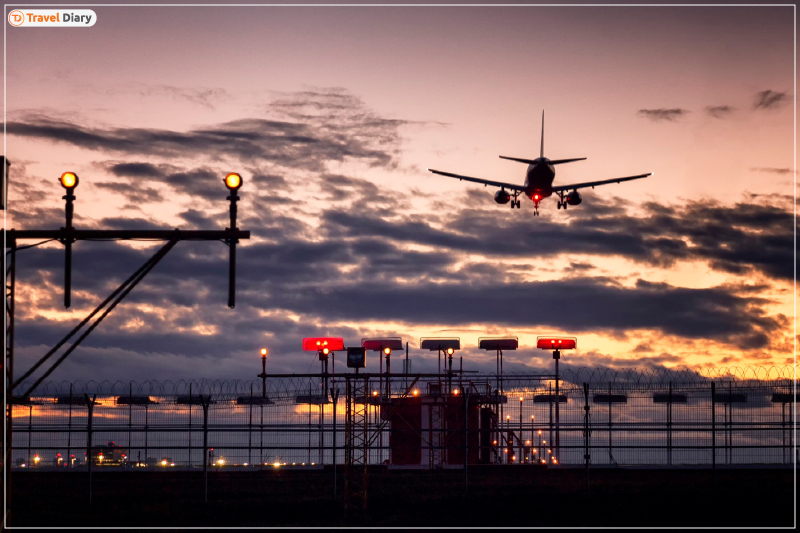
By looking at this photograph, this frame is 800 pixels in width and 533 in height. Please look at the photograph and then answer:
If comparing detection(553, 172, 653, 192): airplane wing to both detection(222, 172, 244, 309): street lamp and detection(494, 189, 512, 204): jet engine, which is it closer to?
detection(494, 189, 512, 204): jet engine

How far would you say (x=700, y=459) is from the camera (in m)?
36.5

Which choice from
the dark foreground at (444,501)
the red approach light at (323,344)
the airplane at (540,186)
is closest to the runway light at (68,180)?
the dark foreground at (444,501)

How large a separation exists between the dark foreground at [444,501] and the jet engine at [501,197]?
26406mm

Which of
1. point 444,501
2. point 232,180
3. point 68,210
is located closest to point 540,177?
point 444,501

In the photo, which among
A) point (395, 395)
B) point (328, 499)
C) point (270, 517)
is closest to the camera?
point (270, 517)

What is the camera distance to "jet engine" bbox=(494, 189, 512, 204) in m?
59.5

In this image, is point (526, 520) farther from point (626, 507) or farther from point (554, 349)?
point (554, 349)

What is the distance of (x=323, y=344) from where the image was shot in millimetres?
48750

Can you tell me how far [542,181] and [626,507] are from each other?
35.0 meters

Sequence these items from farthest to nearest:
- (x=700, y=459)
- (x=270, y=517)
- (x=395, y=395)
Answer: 1. (x=395, y=395)
2. (x=700, y=459)
3. (x=270, y=517)

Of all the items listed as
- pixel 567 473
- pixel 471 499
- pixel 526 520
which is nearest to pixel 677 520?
pixel 526 520

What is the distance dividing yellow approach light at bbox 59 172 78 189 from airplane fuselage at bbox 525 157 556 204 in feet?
148

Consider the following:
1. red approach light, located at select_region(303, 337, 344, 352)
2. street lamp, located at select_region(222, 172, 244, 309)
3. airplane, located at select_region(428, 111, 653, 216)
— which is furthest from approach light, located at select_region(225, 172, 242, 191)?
airplane, located at select_region(428, 111, 653, 216)

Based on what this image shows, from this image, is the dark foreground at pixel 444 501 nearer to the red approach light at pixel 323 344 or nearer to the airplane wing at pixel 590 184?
the red approach light at pixel 323 344
